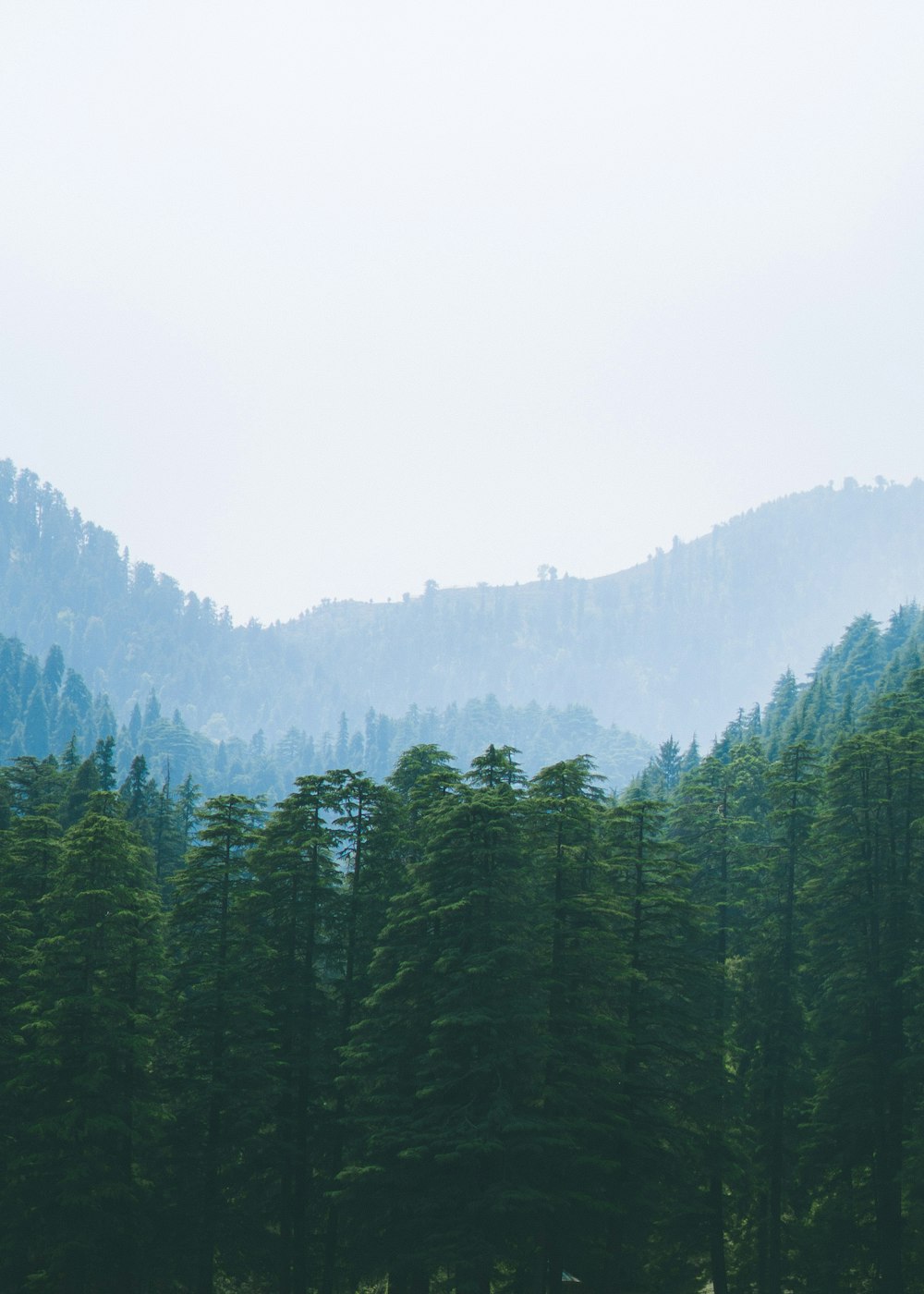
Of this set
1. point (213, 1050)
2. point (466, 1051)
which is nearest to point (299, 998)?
point (213, 1050)

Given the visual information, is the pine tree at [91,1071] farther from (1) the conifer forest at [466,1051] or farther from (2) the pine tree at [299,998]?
(2) the pine tree at [299,998]

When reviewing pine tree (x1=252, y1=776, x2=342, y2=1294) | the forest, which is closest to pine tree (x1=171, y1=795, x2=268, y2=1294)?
the forest

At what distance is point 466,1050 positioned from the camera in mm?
30594

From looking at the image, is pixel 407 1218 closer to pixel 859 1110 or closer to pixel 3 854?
pixel 859 1110

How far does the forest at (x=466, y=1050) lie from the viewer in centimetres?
3030

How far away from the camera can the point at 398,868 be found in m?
37.6

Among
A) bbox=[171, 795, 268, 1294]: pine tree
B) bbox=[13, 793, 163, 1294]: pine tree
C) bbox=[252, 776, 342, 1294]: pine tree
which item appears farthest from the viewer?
bbox=[252, 776, 342, 1294]: pine tree

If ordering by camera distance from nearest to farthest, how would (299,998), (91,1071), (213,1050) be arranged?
(91,1071) < (213,1050) < (299,998)

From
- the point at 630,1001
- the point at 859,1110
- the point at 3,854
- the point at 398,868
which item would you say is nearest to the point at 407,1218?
the point at 630,1001

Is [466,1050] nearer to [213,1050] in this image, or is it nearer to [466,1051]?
[466,1051]

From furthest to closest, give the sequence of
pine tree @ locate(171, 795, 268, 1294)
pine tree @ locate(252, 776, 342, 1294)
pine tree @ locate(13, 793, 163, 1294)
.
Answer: pine tree @ locate(252, 776, 342, 1294), pine tree @ locate(171, 795, 268, 1294), pine tree @ locate(13, 793, 163, 1294)

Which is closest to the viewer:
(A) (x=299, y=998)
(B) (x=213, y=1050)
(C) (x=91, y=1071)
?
(C) (x=91, y=1071)

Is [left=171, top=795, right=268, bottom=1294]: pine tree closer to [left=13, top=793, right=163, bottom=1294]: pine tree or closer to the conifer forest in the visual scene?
the conifer forest

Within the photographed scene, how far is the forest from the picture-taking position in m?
30.3
